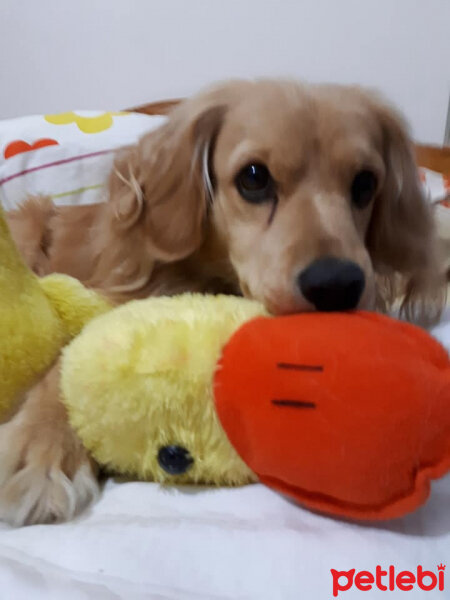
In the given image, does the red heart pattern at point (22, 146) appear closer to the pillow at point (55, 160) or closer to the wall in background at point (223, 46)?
the pillow at point (55, 160)

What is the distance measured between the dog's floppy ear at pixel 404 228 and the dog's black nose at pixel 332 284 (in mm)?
426

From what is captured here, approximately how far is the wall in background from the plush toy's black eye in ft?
5.52

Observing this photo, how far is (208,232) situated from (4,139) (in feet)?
3.47

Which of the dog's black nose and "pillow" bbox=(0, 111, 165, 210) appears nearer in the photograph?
the dog's black nose

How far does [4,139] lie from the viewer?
1863 mm

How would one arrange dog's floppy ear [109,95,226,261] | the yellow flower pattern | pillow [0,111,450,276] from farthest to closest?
the yellow flower pattern < pillow [0,111,450,276] < dog's floppy ear [109,95,226,261]

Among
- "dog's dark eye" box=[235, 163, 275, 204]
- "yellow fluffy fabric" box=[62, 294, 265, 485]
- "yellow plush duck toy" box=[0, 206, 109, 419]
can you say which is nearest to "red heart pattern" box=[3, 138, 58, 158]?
"dog's dark eye" box=[235, 163, 275, 204]

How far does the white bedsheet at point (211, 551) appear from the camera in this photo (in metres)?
0.54

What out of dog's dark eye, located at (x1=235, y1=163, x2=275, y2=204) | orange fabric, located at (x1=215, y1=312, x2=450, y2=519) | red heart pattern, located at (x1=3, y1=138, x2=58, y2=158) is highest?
dog's dark eye, located at (x1=235, y1=163, x2=275, y2=204)

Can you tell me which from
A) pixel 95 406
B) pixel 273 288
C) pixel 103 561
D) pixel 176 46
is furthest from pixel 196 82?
pixel 103 561

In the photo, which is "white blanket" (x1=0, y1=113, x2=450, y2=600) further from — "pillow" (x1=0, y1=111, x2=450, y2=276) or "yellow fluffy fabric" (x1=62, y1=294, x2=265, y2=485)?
"pillow" (x1=0, y1=111, x2=450, y2=276)

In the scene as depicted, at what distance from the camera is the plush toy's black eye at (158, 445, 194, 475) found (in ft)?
2.22

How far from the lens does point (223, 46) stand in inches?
89.9

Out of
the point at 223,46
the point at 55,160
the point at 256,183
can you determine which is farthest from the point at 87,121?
the point at 256,183
